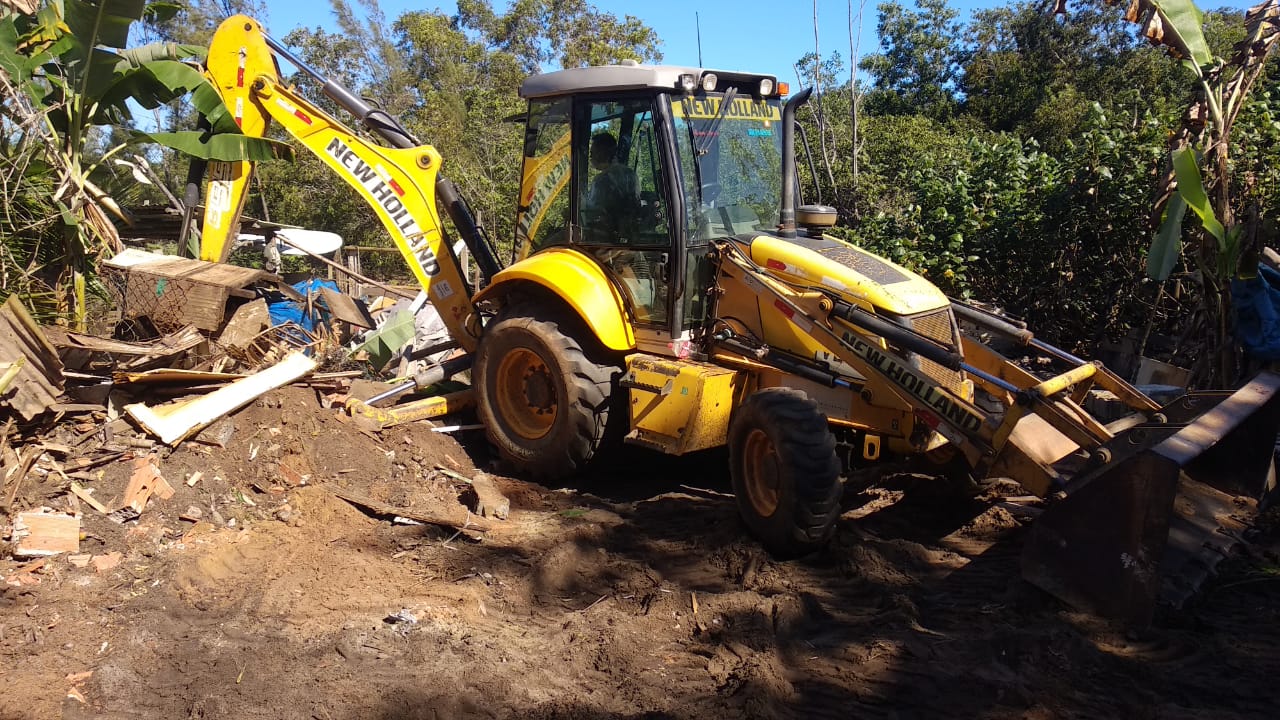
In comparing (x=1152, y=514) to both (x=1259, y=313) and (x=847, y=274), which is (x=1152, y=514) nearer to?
(x=847, y=274)

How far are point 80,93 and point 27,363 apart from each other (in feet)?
8.93

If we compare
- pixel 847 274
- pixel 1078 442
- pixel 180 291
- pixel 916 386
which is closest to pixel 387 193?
pixel 180 291

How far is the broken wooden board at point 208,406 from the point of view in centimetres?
513

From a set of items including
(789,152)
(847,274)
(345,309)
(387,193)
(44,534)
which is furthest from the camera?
(345,309)

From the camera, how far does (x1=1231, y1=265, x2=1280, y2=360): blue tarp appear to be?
6.16m

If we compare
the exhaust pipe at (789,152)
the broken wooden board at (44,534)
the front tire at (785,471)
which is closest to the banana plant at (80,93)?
the broken wooden board at (44,534)

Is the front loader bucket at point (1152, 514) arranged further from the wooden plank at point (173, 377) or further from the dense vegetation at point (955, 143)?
the wooden plank at point (173, 377)

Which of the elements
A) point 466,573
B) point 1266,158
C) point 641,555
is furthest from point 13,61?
point 1266,158

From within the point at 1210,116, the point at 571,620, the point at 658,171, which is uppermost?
the point at 1210,116

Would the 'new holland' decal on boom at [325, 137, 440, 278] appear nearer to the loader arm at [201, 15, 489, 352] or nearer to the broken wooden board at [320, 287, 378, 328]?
the loader arm at [201, 15, 489, 352]

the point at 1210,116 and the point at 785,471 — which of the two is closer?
the point at 785,471

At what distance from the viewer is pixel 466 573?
4.63 meters

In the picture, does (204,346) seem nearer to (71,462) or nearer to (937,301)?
(71,462)

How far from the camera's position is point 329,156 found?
666 centimetres
